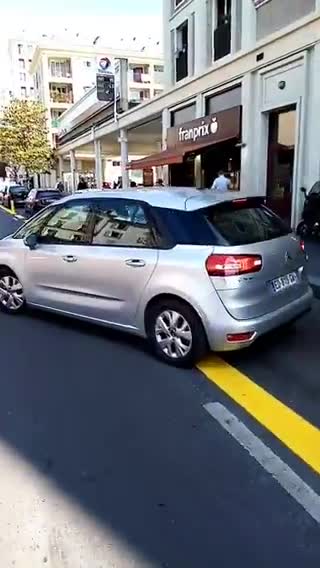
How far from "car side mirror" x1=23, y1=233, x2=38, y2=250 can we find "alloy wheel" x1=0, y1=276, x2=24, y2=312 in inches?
23.7

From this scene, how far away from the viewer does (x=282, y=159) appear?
13.4 meters

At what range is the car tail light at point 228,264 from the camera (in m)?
4.27

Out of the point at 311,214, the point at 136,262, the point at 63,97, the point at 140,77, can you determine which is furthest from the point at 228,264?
the point at 63,97

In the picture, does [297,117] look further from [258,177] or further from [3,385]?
[3,385]

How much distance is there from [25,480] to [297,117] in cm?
1120

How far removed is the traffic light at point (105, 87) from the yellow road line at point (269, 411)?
81.0 feet

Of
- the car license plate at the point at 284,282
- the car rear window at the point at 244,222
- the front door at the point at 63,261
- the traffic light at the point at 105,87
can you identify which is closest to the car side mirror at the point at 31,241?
the front door at the point at 63,261

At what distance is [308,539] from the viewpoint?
2418mm

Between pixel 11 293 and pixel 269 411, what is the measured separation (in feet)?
13.0

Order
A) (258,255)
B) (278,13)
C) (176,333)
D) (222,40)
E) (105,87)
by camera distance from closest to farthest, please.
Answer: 1. (258,255)
2. (176,333)
3. (278,13)
4. (222,40)
5. (105,87)

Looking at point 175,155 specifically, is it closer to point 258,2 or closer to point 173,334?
point 258,2

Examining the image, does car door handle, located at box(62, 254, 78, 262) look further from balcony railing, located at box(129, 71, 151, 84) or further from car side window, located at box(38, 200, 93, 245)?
balcony railing, located at box(129, 71, 151, 84)

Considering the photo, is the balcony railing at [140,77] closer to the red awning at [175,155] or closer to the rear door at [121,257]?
the red awning at [175,155]

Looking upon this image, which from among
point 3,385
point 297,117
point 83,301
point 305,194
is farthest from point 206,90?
point 3,385
